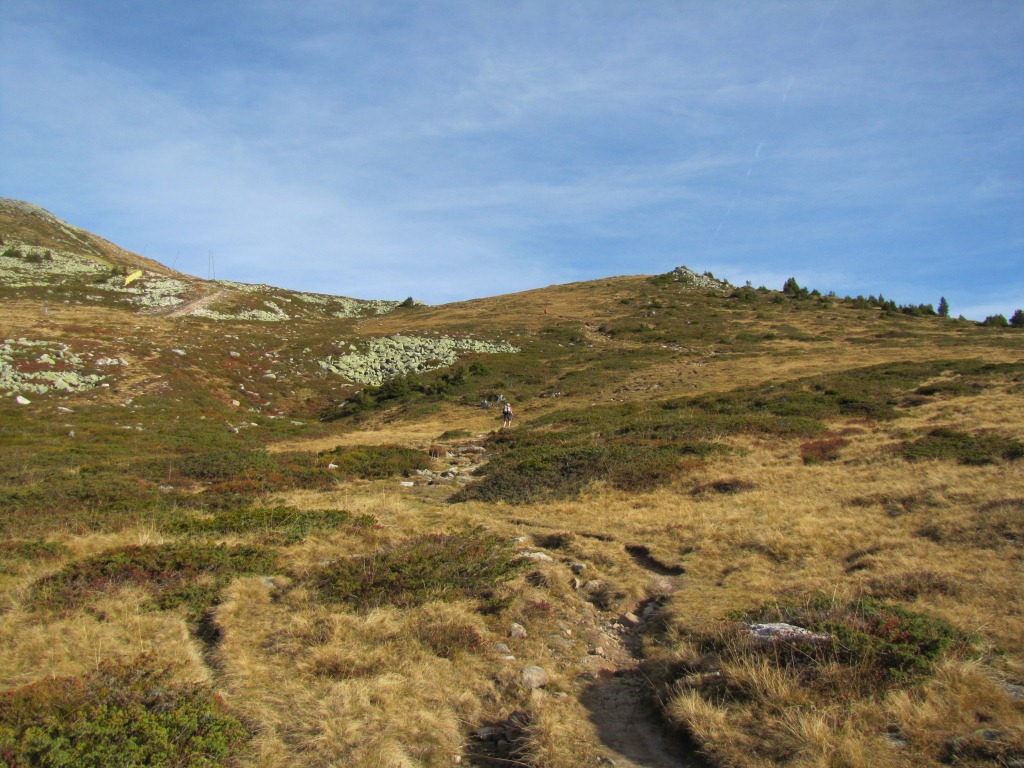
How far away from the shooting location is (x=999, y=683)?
20.5 feet

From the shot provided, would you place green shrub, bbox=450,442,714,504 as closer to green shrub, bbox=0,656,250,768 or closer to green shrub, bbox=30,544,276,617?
green shrub, bbox=30,544,276,617

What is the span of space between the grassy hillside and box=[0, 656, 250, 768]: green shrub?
0.11ft

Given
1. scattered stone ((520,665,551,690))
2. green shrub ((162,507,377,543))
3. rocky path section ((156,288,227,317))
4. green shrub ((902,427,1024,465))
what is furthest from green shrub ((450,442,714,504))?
rocky path section ((156,288,227,317))

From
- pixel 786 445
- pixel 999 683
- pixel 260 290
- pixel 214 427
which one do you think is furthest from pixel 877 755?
pixel 260 290

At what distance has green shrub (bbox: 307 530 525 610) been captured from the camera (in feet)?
30.3

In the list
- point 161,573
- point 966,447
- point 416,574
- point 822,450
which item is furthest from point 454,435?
point 161,573

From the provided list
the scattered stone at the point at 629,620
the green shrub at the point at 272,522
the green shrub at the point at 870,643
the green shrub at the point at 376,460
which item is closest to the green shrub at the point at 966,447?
the green shrub at the point at 870,643

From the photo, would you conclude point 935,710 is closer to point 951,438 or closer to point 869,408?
point 951,438

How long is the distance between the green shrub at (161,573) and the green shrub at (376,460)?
998 cm

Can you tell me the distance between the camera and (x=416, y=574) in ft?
32.7

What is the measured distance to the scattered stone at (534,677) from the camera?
7.34 metres

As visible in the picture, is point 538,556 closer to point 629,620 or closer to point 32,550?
point 629,620

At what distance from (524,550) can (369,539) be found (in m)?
3.18

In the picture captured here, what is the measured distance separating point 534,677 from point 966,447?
17913 mm
